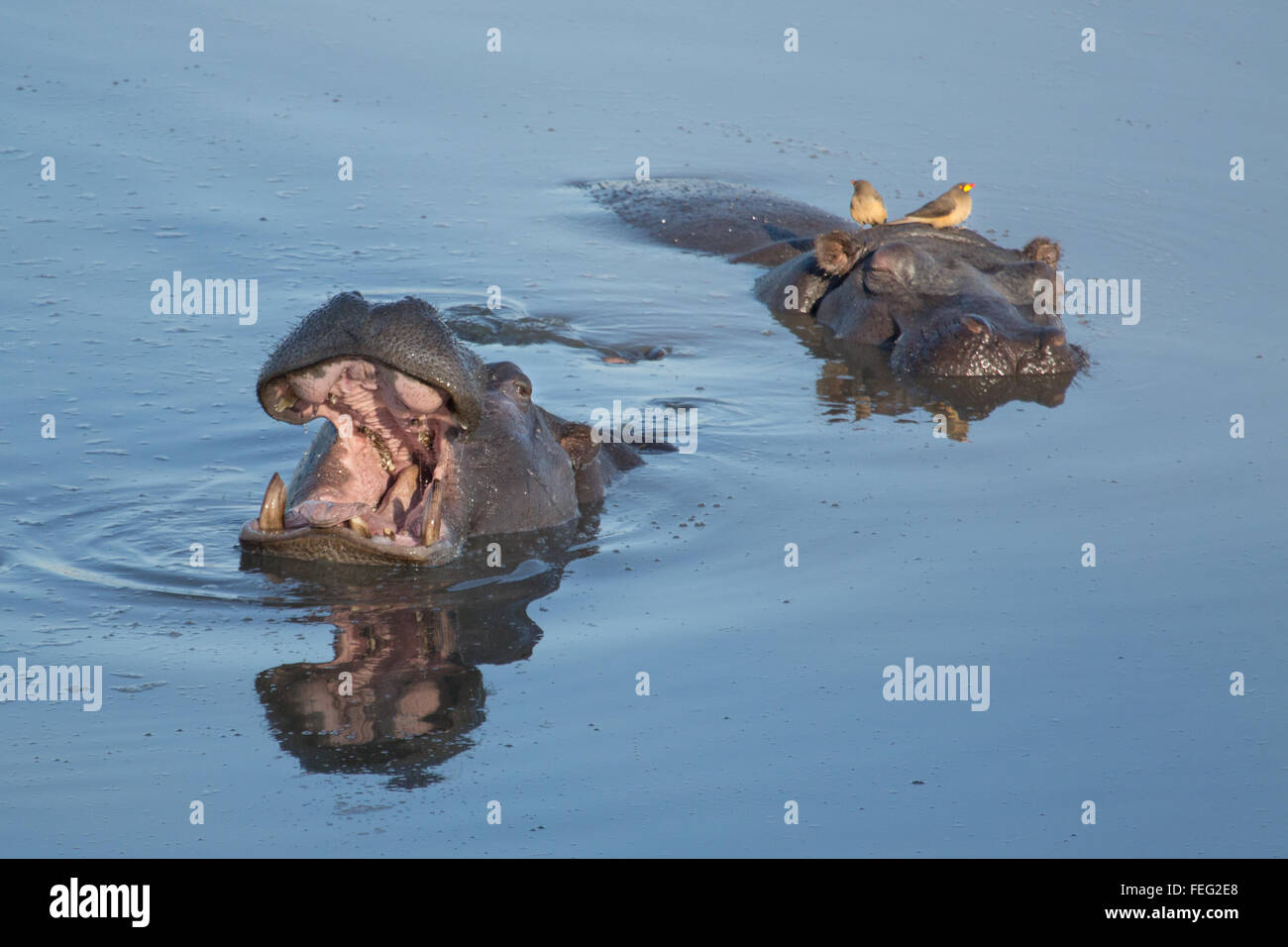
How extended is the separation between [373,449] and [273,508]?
515 mm

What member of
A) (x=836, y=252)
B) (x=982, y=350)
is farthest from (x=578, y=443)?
(x=836, y=252)

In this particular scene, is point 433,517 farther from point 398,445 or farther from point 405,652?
point 405,652

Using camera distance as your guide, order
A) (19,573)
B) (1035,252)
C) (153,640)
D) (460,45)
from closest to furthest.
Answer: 1. (153,640)
2. (19,573)
3. (1035,252)
4. (460,45)

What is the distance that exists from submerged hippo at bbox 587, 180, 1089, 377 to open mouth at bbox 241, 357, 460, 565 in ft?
17.1

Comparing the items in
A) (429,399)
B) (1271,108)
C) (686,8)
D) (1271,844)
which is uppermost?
(686,8)

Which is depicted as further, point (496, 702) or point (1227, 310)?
point (1227, 310)

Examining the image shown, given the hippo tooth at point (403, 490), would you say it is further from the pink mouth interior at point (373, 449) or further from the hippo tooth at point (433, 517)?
the hippo tooth at point (433, 517)

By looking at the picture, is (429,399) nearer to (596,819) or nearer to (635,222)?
(596,819)

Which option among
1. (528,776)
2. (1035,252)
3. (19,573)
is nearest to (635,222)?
(1035,252)

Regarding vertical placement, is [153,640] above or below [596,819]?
above

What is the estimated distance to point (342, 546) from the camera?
730 centimetres

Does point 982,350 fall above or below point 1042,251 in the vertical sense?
below

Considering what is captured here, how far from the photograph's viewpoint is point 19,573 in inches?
303

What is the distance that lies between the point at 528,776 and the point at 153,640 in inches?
74.8
